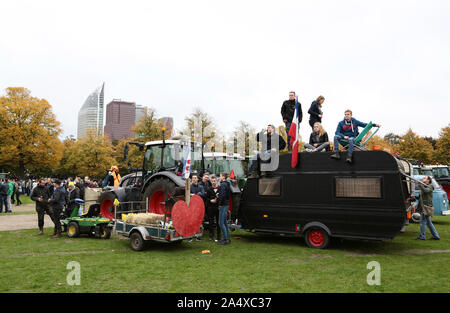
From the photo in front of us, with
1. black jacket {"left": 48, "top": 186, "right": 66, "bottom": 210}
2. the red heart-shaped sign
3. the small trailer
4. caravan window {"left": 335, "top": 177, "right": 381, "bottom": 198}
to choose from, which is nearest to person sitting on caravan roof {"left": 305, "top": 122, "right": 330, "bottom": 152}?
caravan window {"left": 335, "top": 177, "right": 381, "bottom": 198}

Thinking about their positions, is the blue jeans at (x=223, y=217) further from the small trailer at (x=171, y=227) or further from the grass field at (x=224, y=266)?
the small trailer at (x=171, y=227)

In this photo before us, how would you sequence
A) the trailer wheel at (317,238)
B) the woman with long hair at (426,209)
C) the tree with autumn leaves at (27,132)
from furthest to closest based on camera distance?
the tree with autumn leaves at (27,132), the woman with long hair at (426,209), the trailer wheel at (317,238)

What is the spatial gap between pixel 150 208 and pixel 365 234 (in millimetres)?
6388

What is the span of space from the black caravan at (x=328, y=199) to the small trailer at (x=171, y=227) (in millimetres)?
1950

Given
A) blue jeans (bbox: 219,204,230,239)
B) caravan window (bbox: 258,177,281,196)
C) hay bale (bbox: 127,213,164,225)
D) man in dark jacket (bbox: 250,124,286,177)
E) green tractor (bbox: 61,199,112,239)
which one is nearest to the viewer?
hay bale (bbox: 127,213,164,225)

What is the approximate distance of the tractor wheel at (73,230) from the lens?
995 cm

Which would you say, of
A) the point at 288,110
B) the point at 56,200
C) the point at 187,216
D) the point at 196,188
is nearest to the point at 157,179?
the point at 196,188

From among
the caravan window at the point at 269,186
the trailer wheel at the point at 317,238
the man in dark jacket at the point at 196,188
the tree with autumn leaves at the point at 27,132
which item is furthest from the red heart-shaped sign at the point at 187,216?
the tree with autumn leaves at the point at 27,132

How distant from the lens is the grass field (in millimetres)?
5254

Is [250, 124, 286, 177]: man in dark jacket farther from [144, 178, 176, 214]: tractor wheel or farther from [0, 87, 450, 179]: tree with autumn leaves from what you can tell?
[0, 87, 450, 179]: tree with autumn leaves

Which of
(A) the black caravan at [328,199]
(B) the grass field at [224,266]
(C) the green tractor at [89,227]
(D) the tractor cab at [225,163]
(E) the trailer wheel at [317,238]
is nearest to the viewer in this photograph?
(B) the grass field at [224,266]

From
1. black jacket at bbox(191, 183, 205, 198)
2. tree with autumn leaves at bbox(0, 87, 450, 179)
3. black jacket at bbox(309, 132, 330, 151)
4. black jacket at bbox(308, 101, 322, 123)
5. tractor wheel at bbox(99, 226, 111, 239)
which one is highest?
tree with autumn leaves at bbox(0, 87, 450, 179)

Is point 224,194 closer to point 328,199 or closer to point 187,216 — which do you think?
point 187,216

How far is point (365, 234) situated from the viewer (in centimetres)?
765
